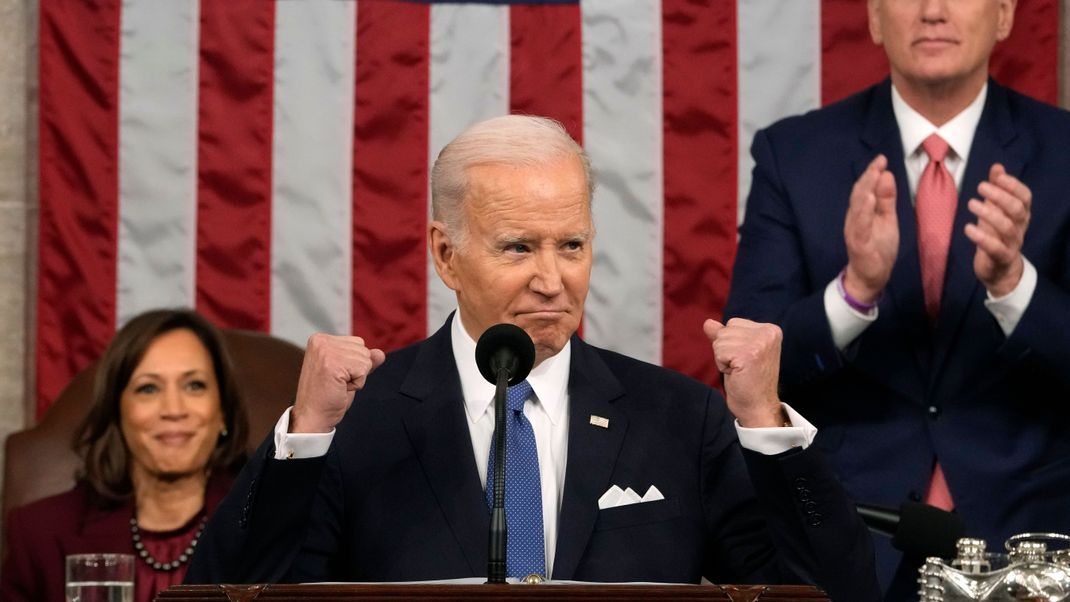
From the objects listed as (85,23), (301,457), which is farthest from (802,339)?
(85,23)

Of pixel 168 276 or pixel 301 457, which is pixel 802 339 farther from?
pixel 168 276

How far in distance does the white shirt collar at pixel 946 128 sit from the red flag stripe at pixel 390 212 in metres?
1.47

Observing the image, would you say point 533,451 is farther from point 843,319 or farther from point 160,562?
point 160,562

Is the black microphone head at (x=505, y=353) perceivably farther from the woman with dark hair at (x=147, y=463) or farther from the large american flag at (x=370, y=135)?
the large american flag at (x=370, y=135)

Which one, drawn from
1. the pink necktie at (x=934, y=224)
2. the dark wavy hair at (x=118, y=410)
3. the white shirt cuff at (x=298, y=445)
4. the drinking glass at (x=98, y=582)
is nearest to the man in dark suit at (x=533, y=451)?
the white shirt cuff at (x=298, y=445)

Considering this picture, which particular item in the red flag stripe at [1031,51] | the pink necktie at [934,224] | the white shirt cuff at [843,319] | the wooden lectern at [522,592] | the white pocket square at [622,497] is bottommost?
the wooden lectern at [522,592]

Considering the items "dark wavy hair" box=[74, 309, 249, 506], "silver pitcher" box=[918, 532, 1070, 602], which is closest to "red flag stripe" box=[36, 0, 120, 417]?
"dark wavy hair" box=[74, 309, 249, 506]

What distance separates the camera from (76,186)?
5.07 meters

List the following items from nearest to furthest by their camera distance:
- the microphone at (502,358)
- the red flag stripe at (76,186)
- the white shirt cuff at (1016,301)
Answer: the microphone at (502,358)
the white shirt cuff at (1016,301)
the red flag stripe at (76,186)

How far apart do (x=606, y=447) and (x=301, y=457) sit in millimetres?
586

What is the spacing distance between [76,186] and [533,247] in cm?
223

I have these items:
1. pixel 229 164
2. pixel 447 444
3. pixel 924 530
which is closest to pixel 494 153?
pixel 447 444

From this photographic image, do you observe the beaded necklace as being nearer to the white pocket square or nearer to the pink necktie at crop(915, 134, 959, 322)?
the white pocket square

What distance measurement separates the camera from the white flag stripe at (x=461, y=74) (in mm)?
5129
